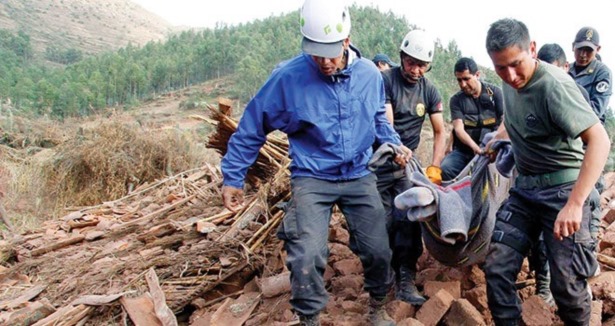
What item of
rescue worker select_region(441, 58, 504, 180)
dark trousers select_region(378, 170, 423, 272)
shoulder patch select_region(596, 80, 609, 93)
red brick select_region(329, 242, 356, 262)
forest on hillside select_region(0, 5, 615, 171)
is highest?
shoulder patch select_region(596, 80, 609, 93)

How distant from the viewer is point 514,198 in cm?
291

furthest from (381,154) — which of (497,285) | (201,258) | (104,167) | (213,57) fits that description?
(213,57)

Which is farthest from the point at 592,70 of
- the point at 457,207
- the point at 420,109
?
the point at 457,207

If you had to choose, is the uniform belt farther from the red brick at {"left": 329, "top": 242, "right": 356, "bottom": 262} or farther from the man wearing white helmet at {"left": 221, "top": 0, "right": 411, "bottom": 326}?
the red brick at {"left": 329, "top": 242, "right": 356, "bottom": 262}

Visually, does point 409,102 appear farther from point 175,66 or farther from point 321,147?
point 175,66

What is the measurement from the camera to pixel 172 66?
5128 centimetres

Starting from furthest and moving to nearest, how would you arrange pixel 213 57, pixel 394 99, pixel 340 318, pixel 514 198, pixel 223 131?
pixel 213 57 < pixel 223 131 < pixel 394 99 < pixel 340 318 < pixel 514 198

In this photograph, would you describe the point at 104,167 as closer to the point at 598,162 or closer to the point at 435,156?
the point at 435,156

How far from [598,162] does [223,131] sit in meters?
3.44

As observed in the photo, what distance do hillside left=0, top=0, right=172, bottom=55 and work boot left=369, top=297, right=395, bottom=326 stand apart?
78.6m

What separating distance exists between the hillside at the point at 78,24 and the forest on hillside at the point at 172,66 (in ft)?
41.7

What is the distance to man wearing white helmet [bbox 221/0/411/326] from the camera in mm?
2885

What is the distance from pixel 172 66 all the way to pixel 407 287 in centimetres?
5108

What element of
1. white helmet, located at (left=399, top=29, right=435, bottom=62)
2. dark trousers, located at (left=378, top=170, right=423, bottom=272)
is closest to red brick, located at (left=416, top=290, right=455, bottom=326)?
dark trousers, located at (left=378, top=170, right=423, bottom=272)
